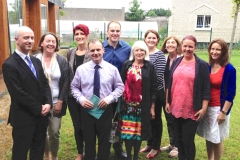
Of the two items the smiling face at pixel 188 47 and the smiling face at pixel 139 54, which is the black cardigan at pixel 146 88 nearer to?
the smiling face at pixel 139 54

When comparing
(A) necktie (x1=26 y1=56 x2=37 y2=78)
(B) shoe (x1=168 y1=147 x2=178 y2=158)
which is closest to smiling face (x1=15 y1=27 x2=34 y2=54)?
(A) necktie (x1=26 y1=56 x2=37 y2=78)

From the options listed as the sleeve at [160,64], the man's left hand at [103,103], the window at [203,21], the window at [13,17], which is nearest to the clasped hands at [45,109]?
the man's left hand at [103,103]

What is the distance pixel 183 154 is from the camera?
3.62 metres

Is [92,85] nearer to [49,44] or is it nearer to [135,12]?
[49,44]

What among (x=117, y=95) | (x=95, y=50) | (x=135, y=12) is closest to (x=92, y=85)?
(x=117, y=95)

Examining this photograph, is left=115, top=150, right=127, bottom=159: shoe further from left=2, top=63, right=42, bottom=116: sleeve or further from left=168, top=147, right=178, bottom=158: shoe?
left=2, top=63, right=42, bottom=116: sleeve

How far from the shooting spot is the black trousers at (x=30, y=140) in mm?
2957

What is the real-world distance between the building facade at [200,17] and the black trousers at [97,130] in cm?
2349

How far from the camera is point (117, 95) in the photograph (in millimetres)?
3389

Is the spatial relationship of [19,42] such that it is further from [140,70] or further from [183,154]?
[183,154]

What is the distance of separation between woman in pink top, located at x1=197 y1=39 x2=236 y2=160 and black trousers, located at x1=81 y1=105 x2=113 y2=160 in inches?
50.7

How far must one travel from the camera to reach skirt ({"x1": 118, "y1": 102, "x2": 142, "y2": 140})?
11.8ft

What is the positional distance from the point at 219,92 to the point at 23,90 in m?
2.35

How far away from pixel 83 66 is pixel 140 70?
758 millimetres
